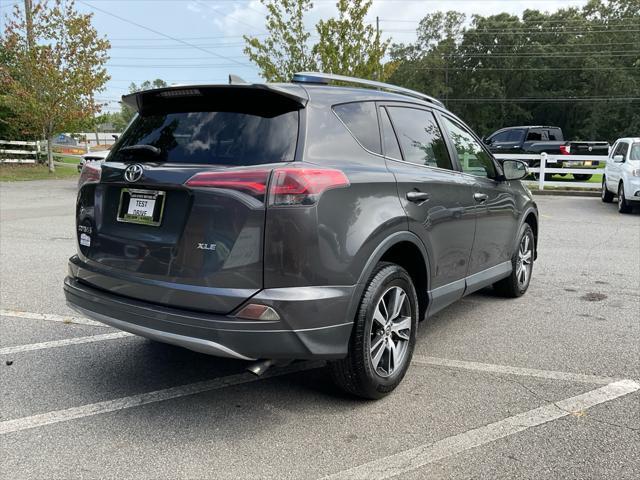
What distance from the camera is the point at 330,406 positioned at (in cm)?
325

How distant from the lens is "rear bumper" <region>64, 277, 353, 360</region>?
2717 mm

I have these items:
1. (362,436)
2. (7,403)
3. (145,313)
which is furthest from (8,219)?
(362,436)

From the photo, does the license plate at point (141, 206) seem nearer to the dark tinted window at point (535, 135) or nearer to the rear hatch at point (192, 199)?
the rear hatch at point (192, 199)

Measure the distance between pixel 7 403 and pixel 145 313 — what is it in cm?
112

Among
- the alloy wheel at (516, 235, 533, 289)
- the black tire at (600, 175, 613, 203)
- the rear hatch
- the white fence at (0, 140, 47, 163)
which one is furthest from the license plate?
the white fence at (0, 140, 47, 163)

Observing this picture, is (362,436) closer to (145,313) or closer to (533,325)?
(145,313)

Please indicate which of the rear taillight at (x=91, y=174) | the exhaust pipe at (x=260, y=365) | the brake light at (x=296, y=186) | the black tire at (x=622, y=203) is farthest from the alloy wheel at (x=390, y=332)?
the black tire at (x=622, y=203)

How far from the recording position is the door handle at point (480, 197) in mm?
4368

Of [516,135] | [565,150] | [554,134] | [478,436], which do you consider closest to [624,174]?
[565,150]

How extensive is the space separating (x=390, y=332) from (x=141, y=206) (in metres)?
1.64

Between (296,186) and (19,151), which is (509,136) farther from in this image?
(19,151)

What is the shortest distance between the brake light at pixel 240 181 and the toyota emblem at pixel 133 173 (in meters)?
0.44

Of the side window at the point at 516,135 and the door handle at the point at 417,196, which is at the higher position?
the side window at the point at 516,135

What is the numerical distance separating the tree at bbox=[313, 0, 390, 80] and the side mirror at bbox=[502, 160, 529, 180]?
16462mm
